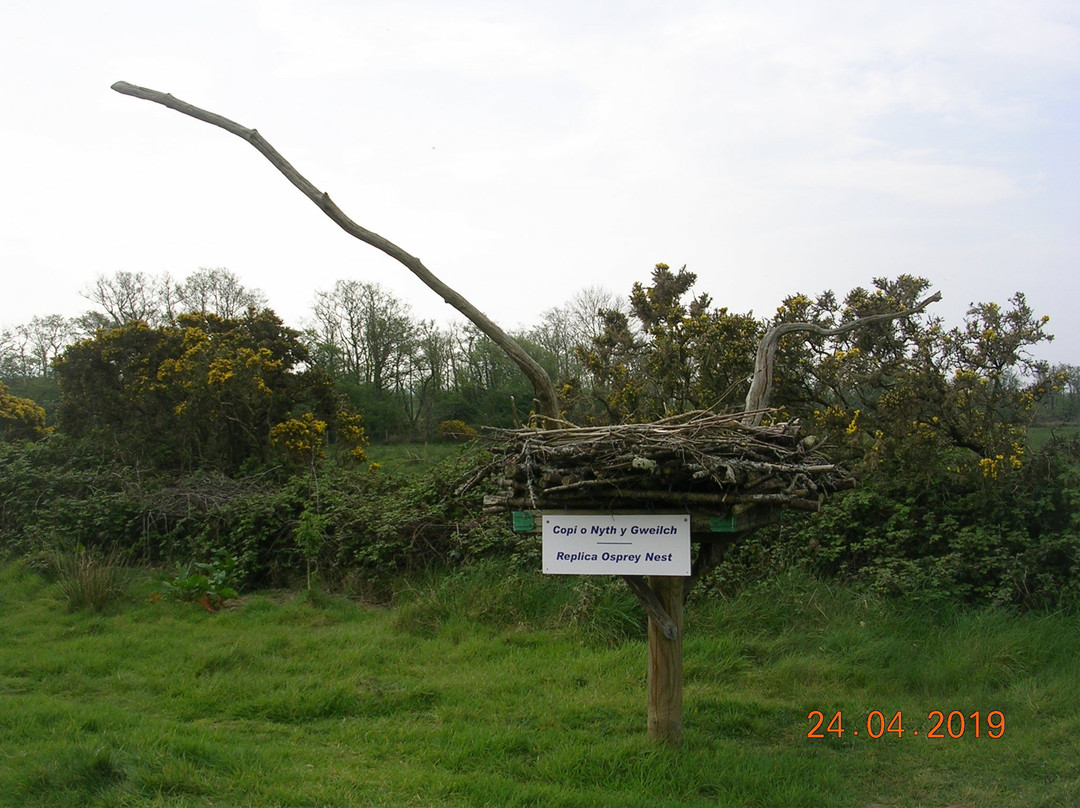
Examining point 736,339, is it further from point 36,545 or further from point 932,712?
point 36,545

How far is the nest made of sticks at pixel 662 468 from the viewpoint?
483cm

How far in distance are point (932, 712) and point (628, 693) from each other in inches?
85.6

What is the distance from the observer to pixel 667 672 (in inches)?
216

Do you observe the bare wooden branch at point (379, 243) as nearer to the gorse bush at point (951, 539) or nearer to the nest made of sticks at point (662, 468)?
the nest made of sticks at point (662, 468)

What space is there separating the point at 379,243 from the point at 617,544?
98.0 inches

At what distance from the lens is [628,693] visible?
22.0 feet

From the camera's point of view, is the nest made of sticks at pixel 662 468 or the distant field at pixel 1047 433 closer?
the nest made of sticks at pixel 662 468

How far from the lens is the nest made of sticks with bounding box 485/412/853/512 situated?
4.83 m
